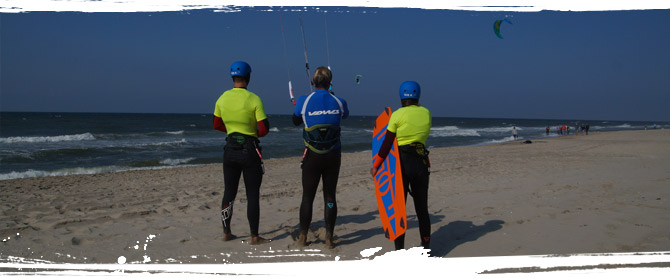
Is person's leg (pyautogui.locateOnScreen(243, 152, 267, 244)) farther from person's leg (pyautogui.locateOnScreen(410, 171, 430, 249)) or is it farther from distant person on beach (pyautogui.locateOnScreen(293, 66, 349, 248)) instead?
person's leg (pyautogui.locateOnScreen(410, 171, 430, 249))

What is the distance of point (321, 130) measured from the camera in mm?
3949

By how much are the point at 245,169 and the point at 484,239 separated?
2.60 metres

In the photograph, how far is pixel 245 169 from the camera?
4254mm

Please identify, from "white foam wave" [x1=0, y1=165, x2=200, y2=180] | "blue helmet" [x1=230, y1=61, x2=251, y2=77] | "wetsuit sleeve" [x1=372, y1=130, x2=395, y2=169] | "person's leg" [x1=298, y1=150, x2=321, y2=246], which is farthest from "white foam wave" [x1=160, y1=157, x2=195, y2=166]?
"wetsuit sleeve" [x1=372, y1=130, x2=395, y2=169]

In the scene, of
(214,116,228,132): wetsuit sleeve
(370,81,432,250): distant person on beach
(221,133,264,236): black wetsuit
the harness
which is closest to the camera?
(370,81,432,250): distant person on beach

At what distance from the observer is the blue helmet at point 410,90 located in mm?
3803

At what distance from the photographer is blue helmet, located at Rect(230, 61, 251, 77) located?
4.18 m

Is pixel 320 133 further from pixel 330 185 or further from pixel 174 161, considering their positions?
pixel 174 161

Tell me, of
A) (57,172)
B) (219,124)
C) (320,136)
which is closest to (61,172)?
(57,172)

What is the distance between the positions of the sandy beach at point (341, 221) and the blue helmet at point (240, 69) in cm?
174

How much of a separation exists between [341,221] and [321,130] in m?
2.05

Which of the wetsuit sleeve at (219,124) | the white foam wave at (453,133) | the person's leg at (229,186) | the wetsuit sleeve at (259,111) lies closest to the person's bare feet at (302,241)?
the person's leg at (229,186)

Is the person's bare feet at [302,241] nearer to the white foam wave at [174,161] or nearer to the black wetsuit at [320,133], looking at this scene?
the black wetsuit at [320,133]

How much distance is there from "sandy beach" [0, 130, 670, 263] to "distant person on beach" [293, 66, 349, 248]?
70 cm
